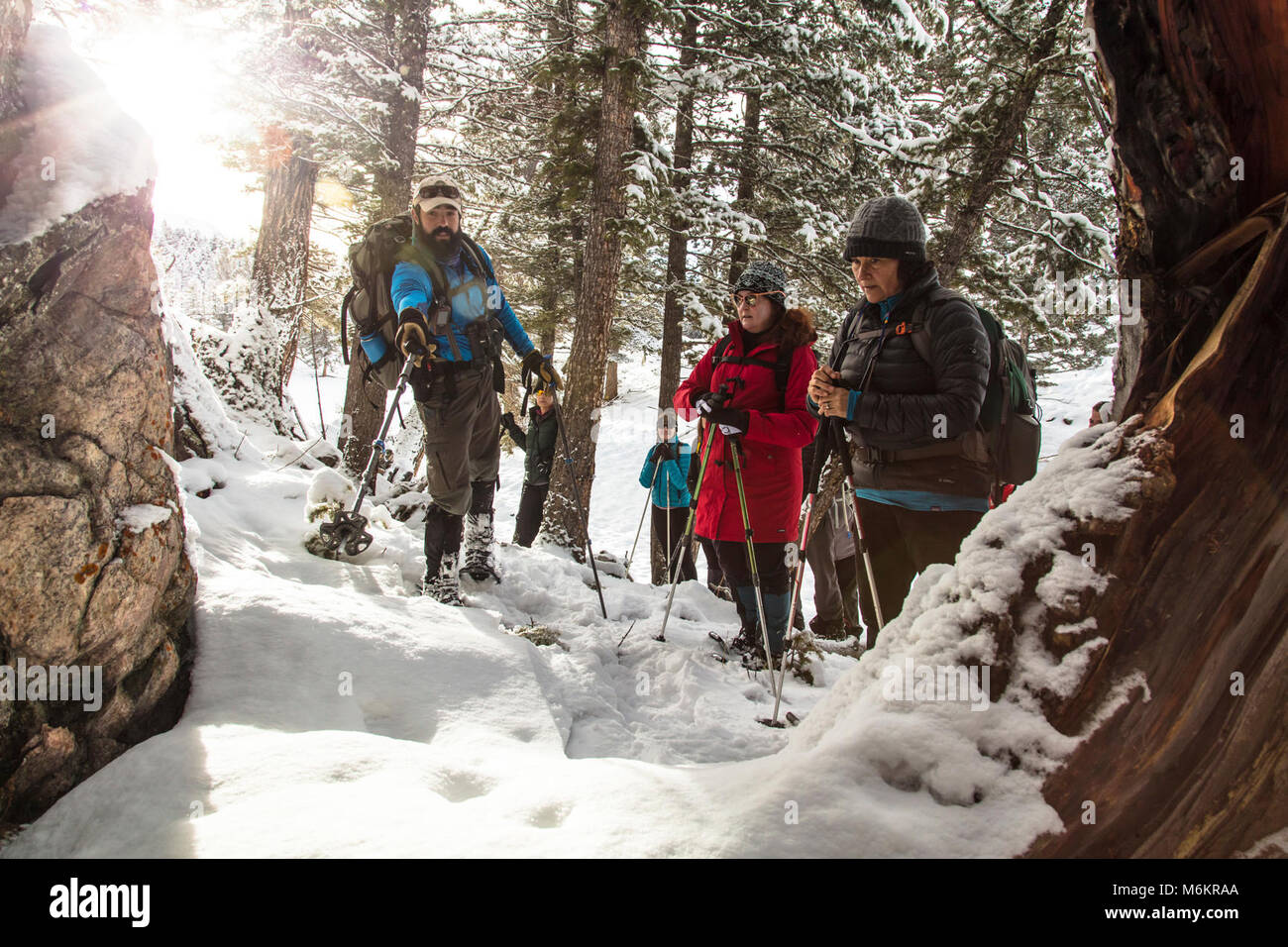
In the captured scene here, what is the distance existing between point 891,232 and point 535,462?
5.95 metres

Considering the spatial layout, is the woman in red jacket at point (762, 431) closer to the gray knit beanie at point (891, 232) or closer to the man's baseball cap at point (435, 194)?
the gray knit beanie at point (891, 232)

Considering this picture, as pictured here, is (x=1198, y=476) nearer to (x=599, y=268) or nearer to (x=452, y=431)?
(x=452, y=431)

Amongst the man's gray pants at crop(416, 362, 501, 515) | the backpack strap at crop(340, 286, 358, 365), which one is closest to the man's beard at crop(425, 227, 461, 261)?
the backpack strap at crop(340, 286, 358, 365)

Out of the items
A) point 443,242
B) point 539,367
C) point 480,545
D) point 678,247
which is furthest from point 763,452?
point 678,247

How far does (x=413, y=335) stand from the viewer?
13.0 feet

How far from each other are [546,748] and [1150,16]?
3208 millimetres

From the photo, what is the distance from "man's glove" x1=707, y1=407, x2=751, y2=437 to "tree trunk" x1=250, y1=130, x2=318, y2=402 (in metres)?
5.78

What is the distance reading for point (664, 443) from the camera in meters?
7.43

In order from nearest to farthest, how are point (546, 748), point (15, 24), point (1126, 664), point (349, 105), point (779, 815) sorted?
point (779, 815), point (1126, 664), point (15, 24), point (546, 748), point (349, 105)

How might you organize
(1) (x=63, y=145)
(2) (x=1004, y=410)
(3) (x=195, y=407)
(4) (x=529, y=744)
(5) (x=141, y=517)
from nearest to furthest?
1. (1) (x=63, y=145)
2. (5) (x=141, y=517)
3. (4) (x=529, y=744)
4. (2) (x=1004, y=410)
5. (3) (x=195, y=407)

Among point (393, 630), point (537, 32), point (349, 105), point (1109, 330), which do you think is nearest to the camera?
point (393, 630)

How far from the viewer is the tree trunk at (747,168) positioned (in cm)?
1017

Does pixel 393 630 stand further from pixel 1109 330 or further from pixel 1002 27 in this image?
pixel 1109 330

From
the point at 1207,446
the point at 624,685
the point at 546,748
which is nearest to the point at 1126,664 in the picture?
the point at 1207,446
